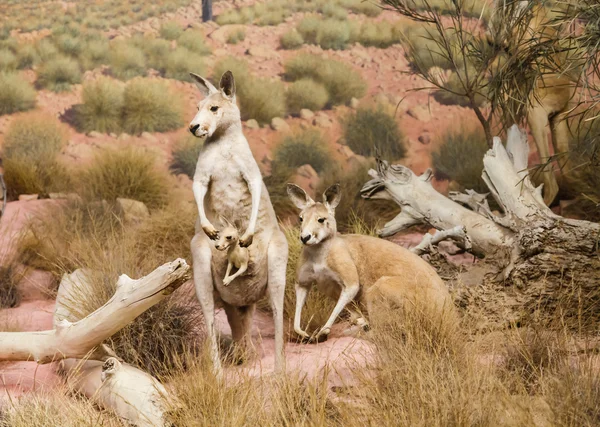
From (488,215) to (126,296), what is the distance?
3.79 m

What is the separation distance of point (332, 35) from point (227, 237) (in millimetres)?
8753

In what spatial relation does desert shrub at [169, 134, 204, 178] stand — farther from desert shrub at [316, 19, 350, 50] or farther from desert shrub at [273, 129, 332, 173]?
desert shrub at [316, 19, 350, 50]

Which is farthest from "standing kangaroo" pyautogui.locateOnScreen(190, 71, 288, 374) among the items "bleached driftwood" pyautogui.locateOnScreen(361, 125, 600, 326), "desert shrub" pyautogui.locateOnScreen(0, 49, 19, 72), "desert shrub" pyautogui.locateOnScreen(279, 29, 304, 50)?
"desert shrub" pyautogui.locateOnScreen(0, 49, 19, 72)

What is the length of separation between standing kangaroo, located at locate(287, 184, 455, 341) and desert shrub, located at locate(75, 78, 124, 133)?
740 cm

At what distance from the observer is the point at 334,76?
1345cm

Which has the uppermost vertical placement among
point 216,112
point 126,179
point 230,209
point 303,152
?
point 216,112

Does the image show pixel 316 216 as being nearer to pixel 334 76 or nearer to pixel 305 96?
pixel 305 96

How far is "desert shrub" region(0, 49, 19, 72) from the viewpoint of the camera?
13336mm

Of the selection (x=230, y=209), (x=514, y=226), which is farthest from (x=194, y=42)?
(x=230, y=209)

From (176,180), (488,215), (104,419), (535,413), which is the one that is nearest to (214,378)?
(104,419)

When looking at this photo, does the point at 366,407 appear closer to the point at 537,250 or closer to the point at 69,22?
the point at 537,250

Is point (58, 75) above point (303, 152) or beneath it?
above

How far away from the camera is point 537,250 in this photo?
6711 millimetres

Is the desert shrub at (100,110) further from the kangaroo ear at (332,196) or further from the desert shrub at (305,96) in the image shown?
the kangaroo ear at (332,196)
